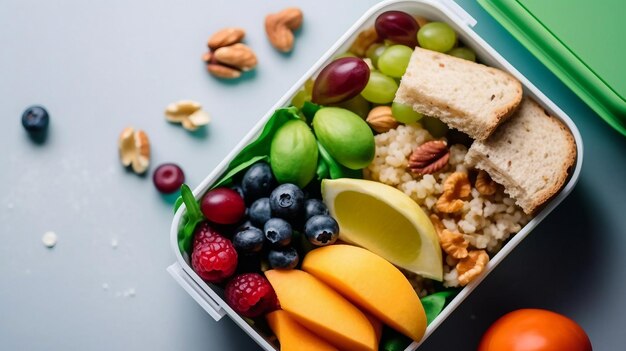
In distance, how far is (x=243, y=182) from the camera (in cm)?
130

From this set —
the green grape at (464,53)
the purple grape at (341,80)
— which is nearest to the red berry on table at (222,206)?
the purple grape at (341,80)

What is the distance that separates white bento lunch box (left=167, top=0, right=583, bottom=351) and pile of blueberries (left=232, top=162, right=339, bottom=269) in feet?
Result: 0.24

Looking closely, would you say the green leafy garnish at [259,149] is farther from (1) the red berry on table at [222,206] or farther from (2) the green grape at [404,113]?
(2) the green grape at [404,113]

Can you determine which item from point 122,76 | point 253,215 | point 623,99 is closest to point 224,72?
point 122,76

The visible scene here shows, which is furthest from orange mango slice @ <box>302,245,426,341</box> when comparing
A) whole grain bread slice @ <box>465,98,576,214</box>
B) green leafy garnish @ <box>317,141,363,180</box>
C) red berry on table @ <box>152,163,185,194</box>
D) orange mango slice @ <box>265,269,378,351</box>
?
red berry on table @ <box>152,163,185,194</box>

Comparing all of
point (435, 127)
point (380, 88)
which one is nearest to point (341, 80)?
point (380, 88)

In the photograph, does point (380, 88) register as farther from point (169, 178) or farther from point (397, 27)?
point (169, 178)

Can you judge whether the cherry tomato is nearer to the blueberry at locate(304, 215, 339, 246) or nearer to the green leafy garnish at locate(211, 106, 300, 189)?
the blueberry at locate(304, 215, 339, 246)

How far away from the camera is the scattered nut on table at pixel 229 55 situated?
1457 millimetres

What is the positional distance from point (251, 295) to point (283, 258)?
0.26ft

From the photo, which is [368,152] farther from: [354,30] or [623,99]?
[623,99]

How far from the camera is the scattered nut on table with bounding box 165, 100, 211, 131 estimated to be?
147 centimetres

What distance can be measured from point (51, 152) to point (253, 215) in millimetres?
479

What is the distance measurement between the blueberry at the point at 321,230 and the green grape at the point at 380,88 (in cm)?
24
